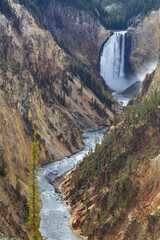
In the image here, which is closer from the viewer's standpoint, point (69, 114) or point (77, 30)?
point (69, 114)

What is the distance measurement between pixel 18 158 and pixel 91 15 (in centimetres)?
9458

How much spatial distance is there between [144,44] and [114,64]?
36.1 feet

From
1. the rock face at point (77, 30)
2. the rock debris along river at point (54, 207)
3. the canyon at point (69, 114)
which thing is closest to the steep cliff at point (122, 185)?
the canyon at point (69, 114)

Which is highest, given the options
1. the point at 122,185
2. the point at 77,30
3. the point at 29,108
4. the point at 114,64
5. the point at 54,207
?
the point at 77,30

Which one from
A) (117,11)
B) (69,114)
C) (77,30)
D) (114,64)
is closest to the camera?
(69,114)

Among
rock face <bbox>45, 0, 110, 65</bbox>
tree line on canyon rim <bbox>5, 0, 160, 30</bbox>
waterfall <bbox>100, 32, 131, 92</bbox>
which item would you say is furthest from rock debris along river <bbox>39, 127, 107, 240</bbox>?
tree line on canyon rim <bbox>5, 0, 160, 30</bbox>

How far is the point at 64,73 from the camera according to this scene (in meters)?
80.6

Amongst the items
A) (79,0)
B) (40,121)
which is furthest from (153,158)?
(79,0)

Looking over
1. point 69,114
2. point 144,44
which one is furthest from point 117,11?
point 69,114

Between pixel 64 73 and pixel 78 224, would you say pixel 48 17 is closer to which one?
pixel 64 73

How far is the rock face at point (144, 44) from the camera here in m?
119

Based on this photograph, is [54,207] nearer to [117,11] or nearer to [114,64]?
[114,64]

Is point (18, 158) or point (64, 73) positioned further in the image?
point (64, 73)

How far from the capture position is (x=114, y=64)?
122 m
